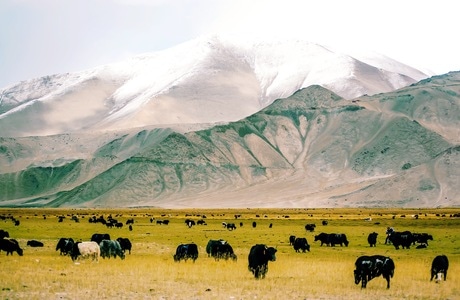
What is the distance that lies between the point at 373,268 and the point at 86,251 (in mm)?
17679

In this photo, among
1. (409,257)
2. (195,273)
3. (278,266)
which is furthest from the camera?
(409,257)

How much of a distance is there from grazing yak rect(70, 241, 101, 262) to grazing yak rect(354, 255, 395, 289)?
16.8m

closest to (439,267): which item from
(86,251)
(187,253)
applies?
(187,253)

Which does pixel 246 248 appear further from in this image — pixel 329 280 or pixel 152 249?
pixel 329 280

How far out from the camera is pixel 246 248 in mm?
49750

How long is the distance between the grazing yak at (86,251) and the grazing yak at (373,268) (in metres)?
16.8

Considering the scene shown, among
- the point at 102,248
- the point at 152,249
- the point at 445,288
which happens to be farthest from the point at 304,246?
the point at 445,288

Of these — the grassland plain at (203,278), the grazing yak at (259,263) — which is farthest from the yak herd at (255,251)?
the grassland plain at (203,278)

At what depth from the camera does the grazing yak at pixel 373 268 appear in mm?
27031

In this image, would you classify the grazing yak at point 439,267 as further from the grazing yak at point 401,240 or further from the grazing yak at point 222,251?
the grazing yak at point 401,240

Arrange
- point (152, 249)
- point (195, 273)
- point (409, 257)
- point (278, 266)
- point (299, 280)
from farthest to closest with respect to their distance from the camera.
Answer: point (152, 249)
point (409, 257)
point (278, 266)
point (195, 273)
point (299, 280)

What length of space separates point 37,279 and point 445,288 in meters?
17.8

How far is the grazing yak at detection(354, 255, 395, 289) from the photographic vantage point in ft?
88.7

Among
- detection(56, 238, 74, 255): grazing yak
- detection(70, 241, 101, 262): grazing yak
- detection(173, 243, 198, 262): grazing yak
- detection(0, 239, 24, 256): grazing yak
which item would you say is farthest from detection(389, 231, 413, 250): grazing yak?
detection(0, 239, 24, 256): grazing yak
